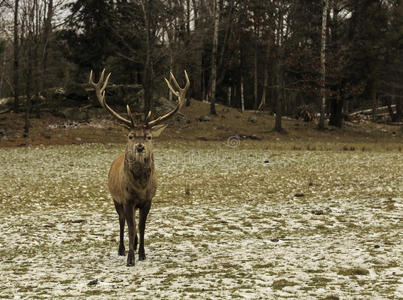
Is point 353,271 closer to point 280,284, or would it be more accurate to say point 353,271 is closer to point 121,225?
point 280,284

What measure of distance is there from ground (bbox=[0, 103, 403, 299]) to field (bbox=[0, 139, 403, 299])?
0.10 feet

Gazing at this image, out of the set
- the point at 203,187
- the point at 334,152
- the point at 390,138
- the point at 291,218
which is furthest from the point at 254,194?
the point at 390,138

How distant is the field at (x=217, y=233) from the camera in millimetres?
7145

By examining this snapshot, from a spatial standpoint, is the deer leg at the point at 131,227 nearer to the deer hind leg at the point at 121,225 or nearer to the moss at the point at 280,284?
the deer hind leg at the point at 121,225

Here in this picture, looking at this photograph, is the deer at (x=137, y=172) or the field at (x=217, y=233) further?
the deer at (x=137, y=172)

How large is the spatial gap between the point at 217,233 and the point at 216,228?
44cm

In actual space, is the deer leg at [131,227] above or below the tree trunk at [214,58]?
below

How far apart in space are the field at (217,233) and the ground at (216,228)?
0.10 ft

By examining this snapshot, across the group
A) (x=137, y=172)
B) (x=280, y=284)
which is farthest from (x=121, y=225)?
(x=280, y=284)

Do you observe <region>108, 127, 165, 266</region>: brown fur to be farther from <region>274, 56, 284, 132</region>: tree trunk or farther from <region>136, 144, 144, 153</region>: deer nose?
<region>274, 56, 284, 132</region>: tree trunk

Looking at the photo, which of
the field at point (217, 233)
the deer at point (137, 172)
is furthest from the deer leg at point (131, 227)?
the field at point (217, 233)

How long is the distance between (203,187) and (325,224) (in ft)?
21.8

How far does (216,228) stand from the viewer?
37.8 ft

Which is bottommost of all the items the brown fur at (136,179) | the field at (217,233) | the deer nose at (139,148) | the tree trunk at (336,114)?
the field at (217,233)
